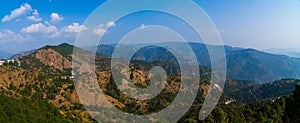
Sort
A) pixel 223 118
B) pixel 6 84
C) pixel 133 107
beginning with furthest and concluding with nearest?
1. pixel 133 107
2. pixel 6 84
3. pixel 223 118

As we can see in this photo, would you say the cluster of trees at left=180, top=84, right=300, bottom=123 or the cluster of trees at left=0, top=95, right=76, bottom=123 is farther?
the cluster of trees at left=0, top=95, right=76, bottom=123

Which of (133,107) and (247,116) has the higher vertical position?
(247,116)

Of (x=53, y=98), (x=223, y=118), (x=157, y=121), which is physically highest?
(x=223, y=118)

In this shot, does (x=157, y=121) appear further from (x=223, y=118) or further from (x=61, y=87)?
(x=223, y=118)

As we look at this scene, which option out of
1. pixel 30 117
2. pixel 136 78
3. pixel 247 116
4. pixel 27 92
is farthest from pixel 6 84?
pixel 247 116

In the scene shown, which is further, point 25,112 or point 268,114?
point 25,112

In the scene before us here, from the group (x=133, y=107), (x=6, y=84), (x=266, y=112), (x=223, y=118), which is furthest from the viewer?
(x=133, y=107)

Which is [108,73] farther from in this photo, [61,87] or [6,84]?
[6,84]

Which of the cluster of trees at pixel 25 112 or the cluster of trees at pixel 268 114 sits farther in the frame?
the cluster of trees at pixel 25 112

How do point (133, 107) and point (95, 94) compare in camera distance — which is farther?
point (133, 107)

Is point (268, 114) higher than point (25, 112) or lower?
lower
